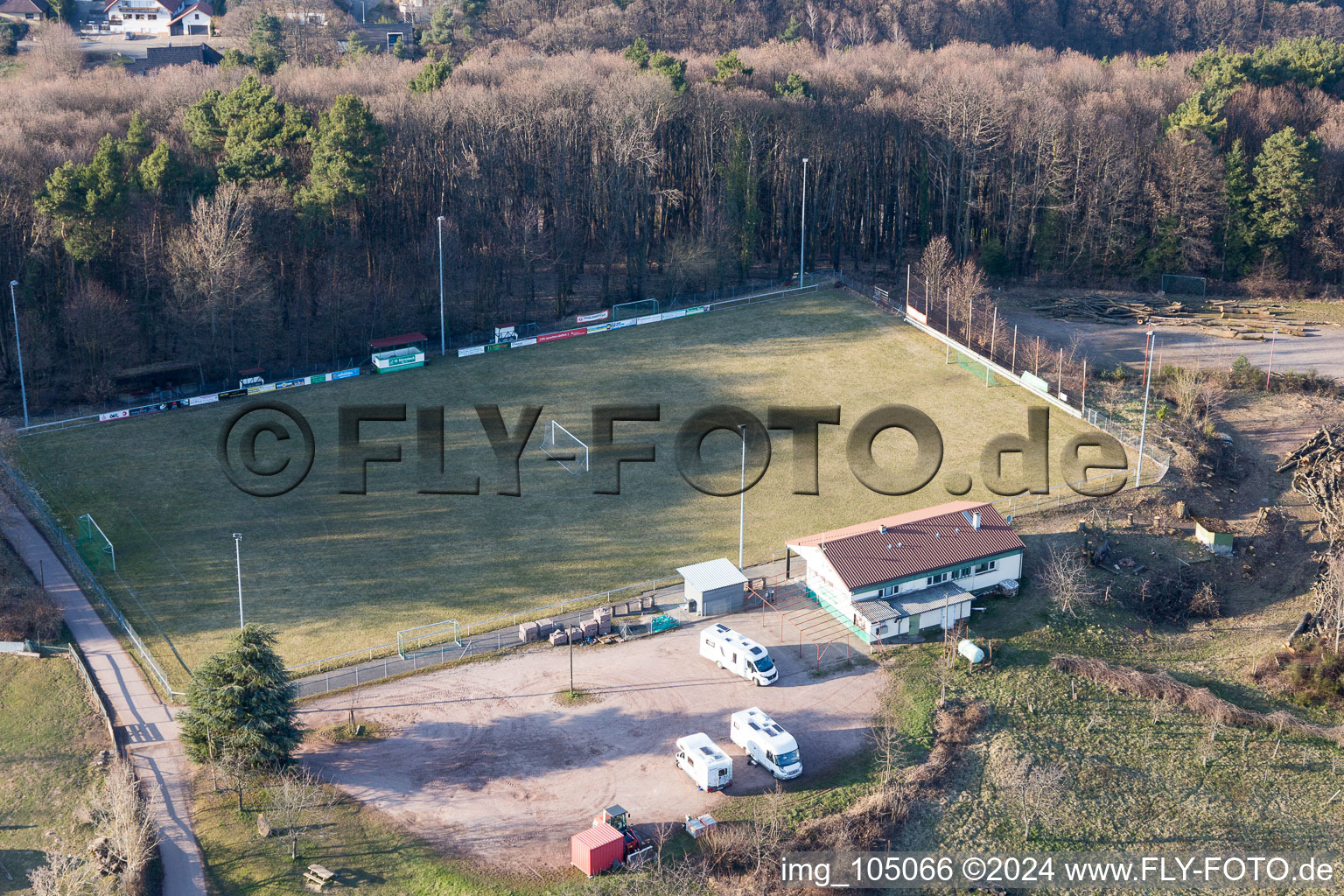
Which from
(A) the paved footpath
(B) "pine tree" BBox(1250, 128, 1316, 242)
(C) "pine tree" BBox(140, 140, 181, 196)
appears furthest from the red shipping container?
(B) "pine tree" BBox(1250, 128, 1316, 242)

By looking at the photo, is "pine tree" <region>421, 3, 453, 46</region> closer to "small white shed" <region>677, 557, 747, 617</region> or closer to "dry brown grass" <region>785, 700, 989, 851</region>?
"small white shed" <region>677, 557, 747, 617</region>

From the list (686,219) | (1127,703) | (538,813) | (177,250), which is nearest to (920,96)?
(686,219)

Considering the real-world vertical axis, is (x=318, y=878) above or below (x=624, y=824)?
below

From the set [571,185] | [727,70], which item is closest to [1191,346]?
[727,70]

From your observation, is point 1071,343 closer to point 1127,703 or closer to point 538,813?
point 1127,703

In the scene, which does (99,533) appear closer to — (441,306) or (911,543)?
(441,306)

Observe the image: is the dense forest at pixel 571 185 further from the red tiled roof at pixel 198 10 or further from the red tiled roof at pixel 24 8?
the red tiled roof at pixel 198 10

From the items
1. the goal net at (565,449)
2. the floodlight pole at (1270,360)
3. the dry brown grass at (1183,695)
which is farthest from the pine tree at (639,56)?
the dry brown grass at (1183,695)
